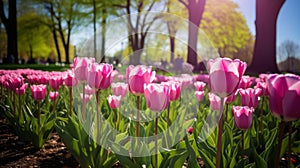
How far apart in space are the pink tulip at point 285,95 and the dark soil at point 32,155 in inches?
57.2

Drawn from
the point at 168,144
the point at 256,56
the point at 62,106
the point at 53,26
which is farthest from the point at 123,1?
the point at 168,144

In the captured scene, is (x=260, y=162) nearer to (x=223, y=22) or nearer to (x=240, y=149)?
(x=240, y=149)

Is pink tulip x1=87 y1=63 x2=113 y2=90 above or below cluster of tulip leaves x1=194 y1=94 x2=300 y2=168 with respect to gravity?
above

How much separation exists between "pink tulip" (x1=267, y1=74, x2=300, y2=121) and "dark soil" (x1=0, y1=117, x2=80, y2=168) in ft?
4.77

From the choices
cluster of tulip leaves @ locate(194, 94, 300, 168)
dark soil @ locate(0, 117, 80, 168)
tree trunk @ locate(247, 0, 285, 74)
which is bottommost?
dark soil @ locate(0, 117, 80, 168)

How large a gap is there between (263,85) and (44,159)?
6.05 ft

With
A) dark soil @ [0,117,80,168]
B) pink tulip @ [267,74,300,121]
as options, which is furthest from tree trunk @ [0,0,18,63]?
pink tulip @ [267,74,300,121]

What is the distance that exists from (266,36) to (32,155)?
35.3ft

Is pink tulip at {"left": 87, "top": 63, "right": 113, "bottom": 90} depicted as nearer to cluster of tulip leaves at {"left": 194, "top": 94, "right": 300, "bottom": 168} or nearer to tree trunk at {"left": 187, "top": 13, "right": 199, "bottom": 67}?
cluster of tulip leaves at {"left": 194, "top": 94, "right": 300, "bottom": 168}

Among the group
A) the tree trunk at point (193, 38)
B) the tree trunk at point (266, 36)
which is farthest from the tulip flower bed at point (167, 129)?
the tree trunk at point (193, 38)

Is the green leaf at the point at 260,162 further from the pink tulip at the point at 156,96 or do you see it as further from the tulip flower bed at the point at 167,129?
the pink tulip at the point at 156,96

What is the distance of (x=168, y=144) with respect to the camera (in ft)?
5.73

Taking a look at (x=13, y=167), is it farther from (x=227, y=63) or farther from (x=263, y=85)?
(x=263, y=85)

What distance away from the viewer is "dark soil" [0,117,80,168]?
190cm
